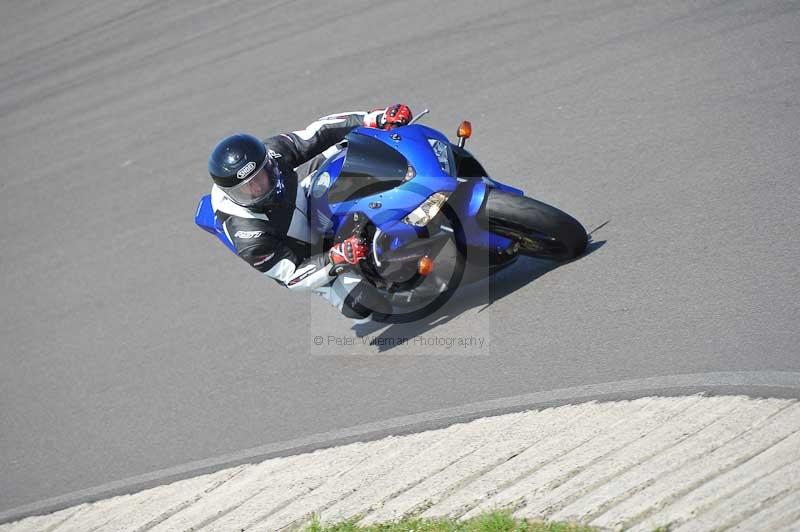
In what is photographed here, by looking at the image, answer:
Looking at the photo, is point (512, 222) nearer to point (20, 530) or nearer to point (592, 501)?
point (592, 501)

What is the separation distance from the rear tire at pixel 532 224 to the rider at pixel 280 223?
93 centimetres

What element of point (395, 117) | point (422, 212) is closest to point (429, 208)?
point (422, 212)

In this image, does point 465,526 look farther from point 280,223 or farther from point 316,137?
point 316,137

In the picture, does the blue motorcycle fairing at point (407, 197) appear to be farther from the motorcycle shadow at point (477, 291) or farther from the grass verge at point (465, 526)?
the grass verge at point (465, 526)

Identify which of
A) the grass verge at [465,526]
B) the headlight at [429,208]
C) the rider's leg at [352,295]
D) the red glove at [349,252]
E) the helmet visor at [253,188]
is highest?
the helmet visor at [253,188]

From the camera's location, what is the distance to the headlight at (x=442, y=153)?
564 cm

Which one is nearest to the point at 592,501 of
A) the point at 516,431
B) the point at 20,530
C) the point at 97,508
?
the point at 516,431

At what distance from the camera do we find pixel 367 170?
18.7ft

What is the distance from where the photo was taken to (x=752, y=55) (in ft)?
24.9

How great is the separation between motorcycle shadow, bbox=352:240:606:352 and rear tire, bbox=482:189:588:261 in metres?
0.27

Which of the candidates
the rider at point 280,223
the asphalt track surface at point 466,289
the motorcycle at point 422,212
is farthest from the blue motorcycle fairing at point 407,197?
the asphalt track surface at point 466,289

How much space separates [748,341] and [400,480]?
6.52ft

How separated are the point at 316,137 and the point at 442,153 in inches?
52.8

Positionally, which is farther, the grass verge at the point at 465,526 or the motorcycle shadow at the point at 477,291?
the motorcycle shadow at the point at 477,291
